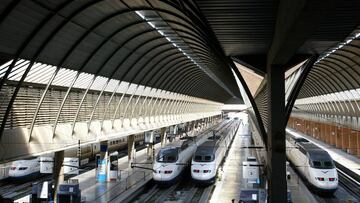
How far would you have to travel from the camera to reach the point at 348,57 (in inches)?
1423

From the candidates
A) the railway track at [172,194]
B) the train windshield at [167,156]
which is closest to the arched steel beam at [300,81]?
the railway track at [172,194]

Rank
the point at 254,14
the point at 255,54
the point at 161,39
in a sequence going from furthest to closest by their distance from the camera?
the point at 161,39 < the point at 255,54 < the point at 254,14

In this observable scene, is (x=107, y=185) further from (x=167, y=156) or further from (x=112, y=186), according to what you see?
(x=167, y=156)

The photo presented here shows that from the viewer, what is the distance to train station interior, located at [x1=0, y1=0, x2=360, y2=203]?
13.6 meters

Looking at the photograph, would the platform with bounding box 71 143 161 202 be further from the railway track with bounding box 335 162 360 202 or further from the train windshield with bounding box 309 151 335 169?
the railway track with bounding box 335 162 360 202

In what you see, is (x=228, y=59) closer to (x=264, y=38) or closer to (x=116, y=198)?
(x=264, y=38)

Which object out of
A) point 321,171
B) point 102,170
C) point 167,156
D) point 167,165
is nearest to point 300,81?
point 321,171

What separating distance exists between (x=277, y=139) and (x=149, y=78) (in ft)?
87.6

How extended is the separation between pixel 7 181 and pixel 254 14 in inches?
1322

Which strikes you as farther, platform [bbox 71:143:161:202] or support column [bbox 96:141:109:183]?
support column [bbox 96:141:109:183]

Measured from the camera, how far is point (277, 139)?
17688mm

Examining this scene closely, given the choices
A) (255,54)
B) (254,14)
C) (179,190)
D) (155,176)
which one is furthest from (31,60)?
(179,190)

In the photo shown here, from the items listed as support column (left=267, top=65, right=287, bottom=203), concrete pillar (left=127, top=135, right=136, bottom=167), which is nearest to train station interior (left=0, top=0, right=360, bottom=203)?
support column (left=267, top=65, right=287, bottom=203)

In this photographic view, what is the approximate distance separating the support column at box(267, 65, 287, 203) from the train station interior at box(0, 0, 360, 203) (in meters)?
0.05
